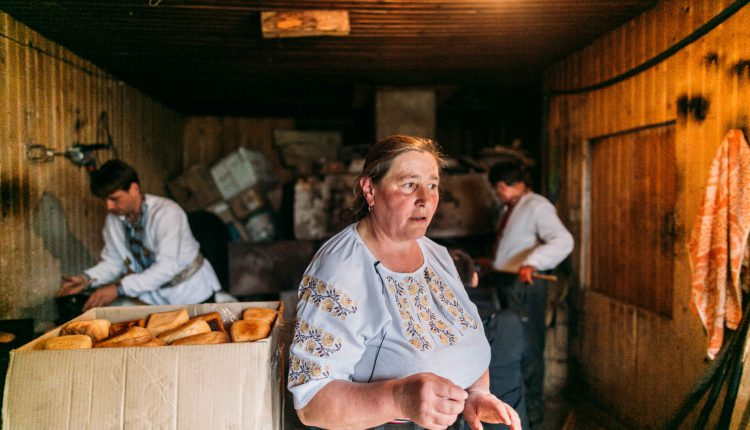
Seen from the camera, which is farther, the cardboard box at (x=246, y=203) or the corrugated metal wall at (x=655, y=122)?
the cardboard box at (x=246, y=203)

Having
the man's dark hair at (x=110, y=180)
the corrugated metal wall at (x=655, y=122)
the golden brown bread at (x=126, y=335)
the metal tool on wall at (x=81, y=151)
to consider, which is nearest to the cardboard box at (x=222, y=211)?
the metal tool on wall at (x=81, y=151)

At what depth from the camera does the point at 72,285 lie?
3.28 meters

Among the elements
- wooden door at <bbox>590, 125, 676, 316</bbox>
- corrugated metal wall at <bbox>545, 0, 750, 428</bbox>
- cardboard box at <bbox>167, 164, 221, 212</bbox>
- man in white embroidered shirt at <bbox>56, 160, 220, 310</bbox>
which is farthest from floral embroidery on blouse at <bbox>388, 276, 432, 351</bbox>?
cardboard box at <bbox>167, 164, 221, 212</bbox>

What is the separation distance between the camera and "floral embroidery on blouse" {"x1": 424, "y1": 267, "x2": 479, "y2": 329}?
175 centimetres

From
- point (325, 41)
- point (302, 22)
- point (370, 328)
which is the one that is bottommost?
point (370, 328)

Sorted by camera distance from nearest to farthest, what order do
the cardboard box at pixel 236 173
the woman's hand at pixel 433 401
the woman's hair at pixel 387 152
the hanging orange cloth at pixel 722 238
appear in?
the woman's hand at pixel 433 401, the woman's hair at pixel 387 152, the hanging orange cloth at pixel 722 238, the cardboard box at pixel 236 173

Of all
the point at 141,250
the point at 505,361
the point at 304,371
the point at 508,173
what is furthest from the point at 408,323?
the point at 508,173

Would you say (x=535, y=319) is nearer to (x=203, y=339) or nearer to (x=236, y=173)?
(x=203, y=339)

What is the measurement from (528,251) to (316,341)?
3.56 meters

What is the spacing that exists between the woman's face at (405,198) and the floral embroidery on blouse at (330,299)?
1.20ft

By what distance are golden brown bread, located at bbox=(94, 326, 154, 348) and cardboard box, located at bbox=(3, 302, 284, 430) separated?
278 millimetres

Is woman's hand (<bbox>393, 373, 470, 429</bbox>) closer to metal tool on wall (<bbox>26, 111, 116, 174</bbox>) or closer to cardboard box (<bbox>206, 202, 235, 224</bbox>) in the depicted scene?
metal tool on wall (<bbox>26, 111, 116, 174</bbox>)

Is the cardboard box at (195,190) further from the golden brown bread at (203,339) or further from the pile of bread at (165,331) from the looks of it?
the golden brown bread at (203,339)

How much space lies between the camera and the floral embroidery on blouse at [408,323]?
1.56m
